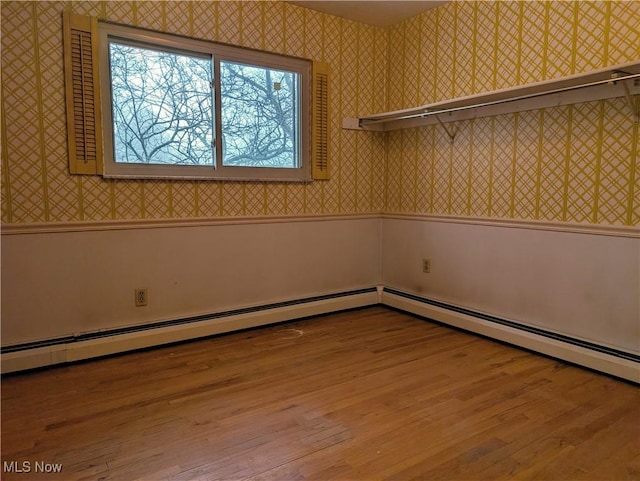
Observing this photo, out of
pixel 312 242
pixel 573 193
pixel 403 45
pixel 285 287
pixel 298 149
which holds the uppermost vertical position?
pixel 403 45

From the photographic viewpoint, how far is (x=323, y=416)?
1.92m

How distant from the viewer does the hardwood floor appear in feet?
5.18

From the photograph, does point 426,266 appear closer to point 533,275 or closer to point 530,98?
point 533,275

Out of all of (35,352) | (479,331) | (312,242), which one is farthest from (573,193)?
(35,352)

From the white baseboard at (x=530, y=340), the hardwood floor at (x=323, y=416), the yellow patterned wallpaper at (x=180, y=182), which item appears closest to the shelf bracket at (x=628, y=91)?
the white baseboard at (x=530, y=340)

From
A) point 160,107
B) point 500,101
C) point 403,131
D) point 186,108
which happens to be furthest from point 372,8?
point 160,107

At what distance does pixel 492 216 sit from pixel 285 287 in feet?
5.10

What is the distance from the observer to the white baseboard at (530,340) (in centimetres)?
229

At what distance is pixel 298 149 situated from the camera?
336 centimetres

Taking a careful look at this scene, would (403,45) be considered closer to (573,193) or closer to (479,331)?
(573,193)

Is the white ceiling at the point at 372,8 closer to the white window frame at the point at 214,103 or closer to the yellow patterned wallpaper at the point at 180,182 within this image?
the yellow patterned wallpaper at the point at 180,182

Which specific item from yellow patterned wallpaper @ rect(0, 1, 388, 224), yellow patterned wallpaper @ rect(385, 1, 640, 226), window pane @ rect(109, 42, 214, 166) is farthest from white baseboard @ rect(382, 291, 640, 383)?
window pane @ rect(109, 42, 214, 166)

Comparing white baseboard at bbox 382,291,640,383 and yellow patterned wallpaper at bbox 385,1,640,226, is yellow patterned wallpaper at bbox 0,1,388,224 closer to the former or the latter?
yellow patterned wallpaper at bbox 385,1,640,226

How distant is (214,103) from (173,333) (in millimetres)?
1521
